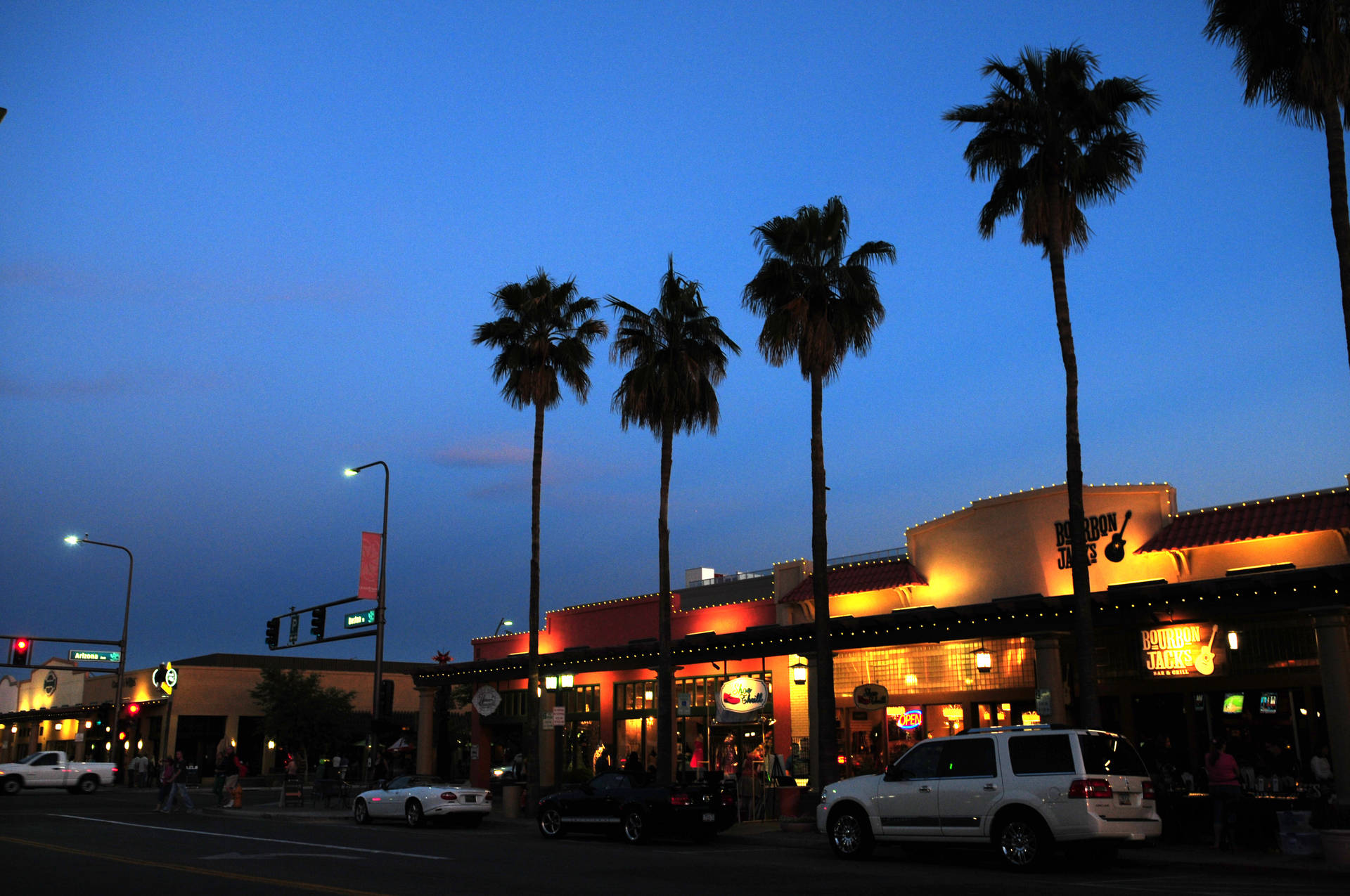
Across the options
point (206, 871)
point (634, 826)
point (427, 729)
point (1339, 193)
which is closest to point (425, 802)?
point (634, 826)

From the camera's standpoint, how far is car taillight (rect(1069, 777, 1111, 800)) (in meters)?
14.1

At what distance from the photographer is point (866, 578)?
29.1 meters

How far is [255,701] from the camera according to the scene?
64.7 meters

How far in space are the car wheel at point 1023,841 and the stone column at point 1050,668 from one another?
8013mm

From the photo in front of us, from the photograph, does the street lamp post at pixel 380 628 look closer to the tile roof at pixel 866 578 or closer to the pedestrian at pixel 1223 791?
the tile roof at pixel 866 578

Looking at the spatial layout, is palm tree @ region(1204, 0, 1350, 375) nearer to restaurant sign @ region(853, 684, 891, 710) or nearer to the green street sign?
restaurant sign @ region(853, 684, 891, 710)

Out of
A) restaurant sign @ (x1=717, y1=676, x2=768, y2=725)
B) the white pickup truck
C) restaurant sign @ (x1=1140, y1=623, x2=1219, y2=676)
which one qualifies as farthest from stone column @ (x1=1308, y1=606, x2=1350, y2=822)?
the white pickup truck

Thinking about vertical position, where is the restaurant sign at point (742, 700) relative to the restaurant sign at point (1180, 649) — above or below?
below

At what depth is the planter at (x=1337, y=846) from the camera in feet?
47.7

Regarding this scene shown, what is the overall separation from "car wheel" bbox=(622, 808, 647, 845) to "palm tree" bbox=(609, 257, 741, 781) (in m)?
7.07

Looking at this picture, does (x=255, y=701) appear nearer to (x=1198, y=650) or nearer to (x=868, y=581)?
(x=868, y=581)

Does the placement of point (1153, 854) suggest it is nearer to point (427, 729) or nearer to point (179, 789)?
point (179, 789)

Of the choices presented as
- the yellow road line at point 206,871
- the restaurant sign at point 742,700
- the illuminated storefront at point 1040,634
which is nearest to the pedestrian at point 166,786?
the illuminated storefront at point 1040,634

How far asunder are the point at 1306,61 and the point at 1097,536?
1051 centimetres
